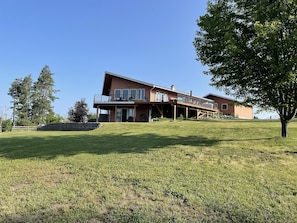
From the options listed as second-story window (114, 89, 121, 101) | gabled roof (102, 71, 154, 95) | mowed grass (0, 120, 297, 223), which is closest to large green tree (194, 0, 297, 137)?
mowed grass (0, 120, 297, 223)

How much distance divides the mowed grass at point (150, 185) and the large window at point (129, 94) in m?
18.6

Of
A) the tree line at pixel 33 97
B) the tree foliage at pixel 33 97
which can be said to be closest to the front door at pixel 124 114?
the tree line at pixel 33 97

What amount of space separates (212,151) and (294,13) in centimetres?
569

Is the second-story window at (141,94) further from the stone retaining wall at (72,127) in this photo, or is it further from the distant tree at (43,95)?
the distant tree at (43,95)

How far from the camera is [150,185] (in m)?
4.94

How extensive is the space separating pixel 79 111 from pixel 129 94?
863 centimetres

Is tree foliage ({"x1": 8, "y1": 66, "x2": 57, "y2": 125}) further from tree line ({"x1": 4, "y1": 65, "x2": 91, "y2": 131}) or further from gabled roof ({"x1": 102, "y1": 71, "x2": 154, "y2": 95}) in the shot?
gabled roof ({"x1": 102, "y1": 71, "x2": 154, "y2": 95})

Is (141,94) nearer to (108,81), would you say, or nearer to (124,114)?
(124,114)

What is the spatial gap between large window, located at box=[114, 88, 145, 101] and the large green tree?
16483mm

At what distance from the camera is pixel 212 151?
792cm

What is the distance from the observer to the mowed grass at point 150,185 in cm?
379

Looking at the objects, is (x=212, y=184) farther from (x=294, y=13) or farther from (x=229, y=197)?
(x=294, y=13)

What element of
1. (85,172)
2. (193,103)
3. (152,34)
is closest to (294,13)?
(85,172)

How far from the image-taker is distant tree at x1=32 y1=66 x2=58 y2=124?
47.6 metres
